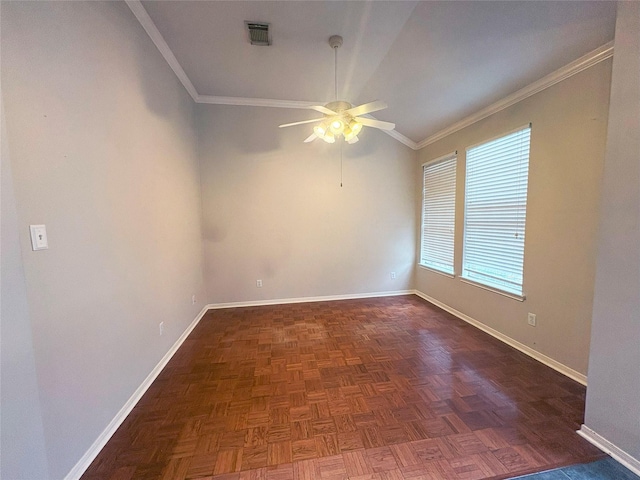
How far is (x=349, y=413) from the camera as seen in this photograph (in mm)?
1669

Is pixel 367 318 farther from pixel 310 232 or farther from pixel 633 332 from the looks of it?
pixel 633 332

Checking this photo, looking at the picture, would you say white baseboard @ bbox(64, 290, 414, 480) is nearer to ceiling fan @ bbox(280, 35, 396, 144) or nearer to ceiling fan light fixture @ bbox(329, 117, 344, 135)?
ceiling fan @ bbox(280, 35, 396, 144)

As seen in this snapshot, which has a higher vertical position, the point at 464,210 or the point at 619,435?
the point at 464,210

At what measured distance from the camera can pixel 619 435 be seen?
1.33 metres

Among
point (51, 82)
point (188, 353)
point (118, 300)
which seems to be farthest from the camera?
point (188, 353)

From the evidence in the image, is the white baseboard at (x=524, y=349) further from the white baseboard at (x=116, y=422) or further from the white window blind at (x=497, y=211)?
the white baseboard at (x=116, y=422)

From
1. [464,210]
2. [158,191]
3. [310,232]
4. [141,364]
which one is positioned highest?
[158,191]

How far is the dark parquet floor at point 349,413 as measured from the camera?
132cm

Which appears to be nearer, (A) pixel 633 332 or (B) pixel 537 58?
(A) pixel 633 332

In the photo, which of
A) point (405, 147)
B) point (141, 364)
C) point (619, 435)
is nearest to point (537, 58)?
point (405, 147)

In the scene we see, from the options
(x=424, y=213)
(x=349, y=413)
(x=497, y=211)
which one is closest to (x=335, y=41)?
(x=497, y=211)

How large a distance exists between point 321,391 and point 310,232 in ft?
7.89

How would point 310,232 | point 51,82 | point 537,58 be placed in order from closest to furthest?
point 51,82 < point 537,58 < point 310,232

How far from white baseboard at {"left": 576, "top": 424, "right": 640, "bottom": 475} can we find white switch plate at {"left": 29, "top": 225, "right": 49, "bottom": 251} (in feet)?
10.1
